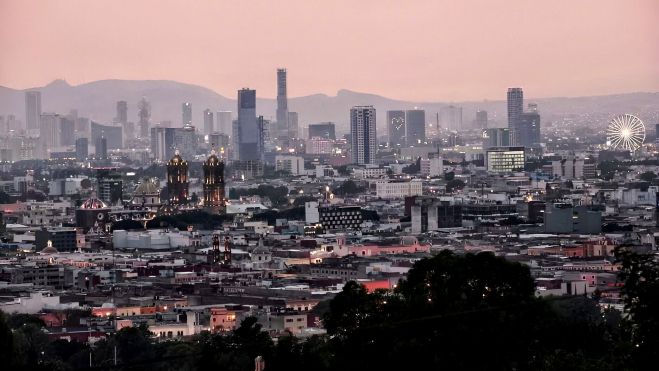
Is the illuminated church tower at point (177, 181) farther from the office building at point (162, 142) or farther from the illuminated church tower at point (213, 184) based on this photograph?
the office building at point (162, 142)

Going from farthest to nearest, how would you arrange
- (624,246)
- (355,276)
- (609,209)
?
(609,209) → (355,276) → (624,246)

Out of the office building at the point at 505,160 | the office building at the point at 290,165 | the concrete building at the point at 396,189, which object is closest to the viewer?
the concrete building at the point at 396,189

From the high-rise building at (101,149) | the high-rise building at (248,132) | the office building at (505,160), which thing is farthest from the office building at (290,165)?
the high-rise building at (101,149)

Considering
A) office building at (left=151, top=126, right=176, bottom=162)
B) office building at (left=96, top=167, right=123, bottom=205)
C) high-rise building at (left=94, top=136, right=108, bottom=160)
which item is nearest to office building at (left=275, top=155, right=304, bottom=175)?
office building at (left=151, top=126, right=176, bottom=162)

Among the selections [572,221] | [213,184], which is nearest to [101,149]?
[213,184]

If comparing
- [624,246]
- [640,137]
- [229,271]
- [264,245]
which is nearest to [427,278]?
[624,246]

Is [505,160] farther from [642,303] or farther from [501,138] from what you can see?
[642,303]

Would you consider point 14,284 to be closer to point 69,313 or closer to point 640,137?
point 69,313
